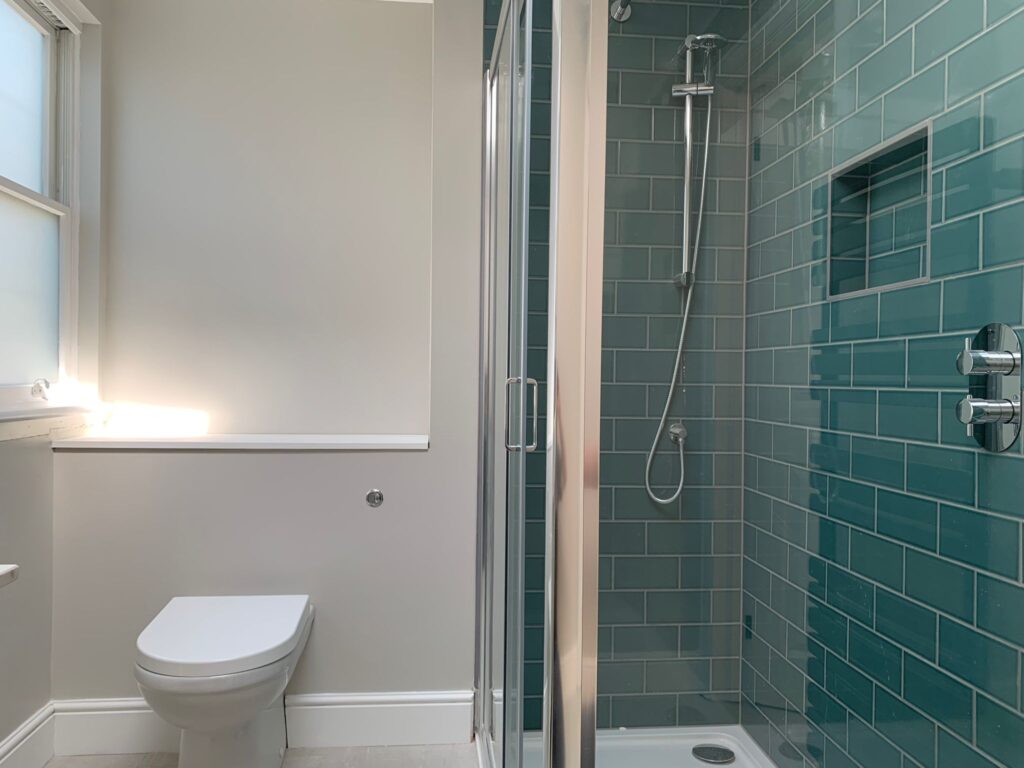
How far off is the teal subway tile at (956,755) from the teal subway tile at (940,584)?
138 millimetres

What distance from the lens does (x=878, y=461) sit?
0.94 metres

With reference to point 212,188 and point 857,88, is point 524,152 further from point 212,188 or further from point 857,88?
point 212,188

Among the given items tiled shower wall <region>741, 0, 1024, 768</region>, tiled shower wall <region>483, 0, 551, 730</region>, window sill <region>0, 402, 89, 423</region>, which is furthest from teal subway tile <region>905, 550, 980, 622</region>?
window sill <region>0, 402, 89, 423</region>

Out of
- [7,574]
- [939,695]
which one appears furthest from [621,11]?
[7,574]

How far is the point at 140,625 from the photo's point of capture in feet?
7.07

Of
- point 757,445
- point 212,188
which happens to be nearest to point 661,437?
point 757,445

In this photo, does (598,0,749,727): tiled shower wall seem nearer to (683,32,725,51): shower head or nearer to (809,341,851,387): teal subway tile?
(683,32,725,51): shower head

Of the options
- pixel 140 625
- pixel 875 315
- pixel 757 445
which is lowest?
pixel 140 625

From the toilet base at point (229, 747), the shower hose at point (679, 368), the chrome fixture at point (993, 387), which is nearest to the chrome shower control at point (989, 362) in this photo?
the chrome fixture at point (993, 387)

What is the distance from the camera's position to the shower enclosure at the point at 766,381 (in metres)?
0.81

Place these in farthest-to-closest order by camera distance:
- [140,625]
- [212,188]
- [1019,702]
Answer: [212,188], [140,625], [1019,702]

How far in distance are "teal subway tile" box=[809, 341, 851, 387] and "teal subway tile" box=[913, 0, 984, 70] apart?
1.20 ft

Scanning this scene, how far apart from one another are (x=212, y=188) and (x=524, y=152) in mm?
1464

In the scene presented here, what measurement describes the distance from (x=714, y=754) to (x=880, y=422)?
610 mm
